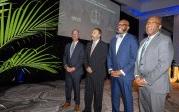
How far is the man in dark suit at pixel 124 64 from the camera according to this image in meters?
3.32

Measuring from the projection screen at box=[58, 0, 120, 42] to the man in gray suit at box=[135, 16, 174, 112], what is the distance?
10.7 feet

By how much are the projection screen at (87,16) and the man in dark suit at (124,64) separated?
2.48 metres

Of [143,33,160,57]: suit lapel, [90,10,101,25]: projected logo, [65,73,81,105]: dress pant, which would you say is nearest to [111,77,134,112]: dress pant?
[143,33,160,57]: suit lapel

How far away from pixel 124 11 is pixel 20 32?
935 cm

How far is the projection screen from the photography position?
19.4 ft

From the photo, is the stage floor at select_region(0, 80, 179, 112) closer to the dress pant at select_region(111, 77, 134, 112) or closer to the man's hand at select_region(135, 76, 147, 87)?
the dress pant at select_region(111, 77, 134, 112)

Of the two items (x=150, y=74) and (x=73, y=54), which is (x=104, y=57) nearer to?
(x=73, y=54)

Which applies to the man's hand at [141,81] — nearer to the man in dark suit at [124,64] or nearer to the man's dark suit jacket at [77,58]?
the man in dark suit at [124,64]

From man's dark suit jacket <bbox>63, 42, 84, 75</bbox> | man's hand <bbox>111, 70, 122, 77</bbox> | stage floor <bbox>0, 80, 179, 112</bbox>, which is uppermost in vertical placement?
man's dark suit jacket <bbox>63, 42, 84, 75</bbox>

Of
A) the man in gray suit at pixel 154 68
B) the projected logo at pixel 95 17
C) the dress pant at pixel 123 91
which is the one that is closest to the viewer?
the man in gray suit at pixel 154 68

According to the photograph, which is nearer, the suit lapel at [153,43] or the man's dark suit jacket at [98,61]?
the suit lapel at [153,43]

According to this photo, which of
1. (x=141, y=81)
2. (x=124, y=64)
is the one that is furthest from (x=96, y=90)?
(x=141, y=81)

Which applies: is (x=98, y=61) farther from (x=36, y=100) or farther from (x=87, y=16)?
(x=87, y=16)

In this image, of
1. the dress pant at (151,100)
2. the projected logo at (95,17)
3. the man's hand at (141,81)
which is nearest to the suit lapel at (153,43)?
the man's hand at (141,81)
